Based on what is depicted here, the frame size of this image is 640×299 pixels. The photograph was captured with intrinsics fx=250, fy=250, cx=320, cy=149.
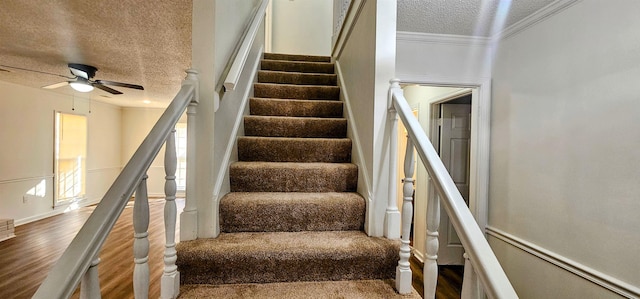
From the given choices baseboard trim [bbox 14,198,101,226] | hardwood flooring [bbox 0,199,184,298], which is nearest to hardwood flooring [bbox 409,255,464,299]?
Answer: hardwood flooring [bbox 0,199,184,298]

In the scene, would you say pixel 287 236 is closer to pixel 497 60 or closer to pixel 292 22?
pixel 497 60

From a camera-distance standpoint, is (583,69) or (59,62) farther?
(59,62)

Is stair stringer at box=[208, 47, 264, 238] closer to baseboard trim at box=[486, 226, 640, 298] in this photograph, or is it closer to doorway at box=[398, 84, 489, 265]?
doorway at box=[398, 84, 489, 265]

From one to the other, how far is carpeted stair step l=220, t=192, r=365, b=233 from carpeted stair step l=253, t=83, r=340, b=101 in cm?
126

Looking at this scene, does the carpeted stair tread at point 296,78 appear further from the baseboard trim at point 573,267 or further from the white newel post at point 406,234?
the baseboard trim at point 573,267

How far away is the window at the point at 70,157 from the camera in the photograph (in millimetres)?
4758

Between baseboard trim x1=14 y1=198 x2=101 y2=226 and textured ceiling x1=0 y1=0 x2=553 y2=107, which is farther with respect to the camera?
baseboard trim x1=14 y1=198 x2=101 y2=226

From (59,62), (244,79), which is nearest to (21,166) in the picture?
(59,62)

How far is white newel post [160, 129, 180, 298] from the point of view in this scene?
1.02 meters

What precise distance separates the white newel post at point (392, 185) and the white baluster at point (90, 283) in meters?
1.15

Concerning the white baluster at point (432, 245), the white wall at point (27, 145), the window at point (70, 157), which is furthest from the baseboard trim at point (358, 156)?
the window at point (70, 157)

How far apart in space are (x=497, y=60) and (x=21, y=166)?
6.82 m

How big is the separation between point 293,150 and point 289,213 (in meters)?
0.60

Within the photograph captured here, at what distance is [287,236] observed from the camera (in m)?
1.32
